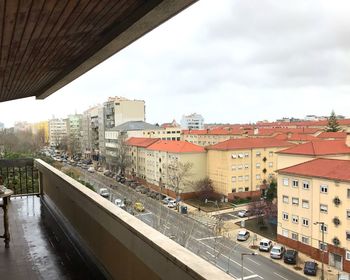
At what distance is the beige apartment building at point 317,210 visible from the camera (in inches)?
613

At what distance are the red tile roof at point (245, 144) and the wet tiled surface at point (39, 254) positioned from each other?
22.8m

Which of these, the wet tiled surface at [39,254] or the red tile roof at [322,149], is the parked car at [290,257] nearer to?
the red tile roof at [322,149]

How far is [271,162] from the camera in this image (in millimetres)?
28812

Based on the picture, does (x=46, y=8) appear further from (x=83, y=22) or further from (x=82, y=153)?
(x=82, y=153)

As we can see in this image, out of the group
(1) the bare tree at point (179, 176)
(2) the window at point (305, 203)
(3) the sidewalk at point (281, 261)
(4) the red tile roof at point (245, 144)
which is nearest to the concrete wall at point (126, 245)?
(3) the sidewalk at point (281, 261)

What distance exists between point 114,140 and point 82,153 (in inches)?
569

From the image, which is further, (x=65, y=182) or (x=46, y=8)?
(x=65, y=182)

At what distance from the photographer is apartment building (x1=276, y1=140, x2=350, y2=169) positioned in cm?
2075

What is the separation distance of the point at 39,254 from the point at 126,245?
50.1 inches

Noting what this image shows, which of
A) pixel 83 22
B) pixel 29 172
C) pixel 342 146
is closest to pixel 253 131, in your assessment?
pixel 342 146

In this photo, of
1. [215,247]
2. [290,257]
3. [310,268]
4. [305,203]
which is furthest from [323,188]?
[215,247]

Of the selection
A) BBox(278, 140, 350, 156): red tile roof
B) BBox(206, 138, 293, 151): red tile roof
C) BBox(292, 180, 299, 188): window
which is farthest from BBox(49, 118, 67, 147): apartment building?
BBox(292, 180, 299, 188): window

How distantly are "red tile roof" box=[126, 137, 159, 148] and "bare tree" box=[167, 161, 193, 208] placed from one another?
20.8 feet

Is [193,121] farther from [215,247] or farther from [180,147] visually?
[215,247]
